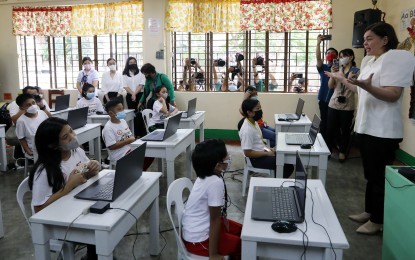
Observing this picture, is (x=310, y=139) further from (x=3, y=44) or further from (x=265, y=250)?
(x=3, y=44)

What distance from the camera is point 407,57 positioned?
8.49 feet

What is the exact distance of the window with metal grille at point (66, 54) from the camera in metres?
7.40

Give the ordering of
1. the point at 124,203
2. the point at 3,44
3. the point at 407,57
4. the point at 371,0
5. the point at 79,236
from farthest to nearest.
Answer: the point at 3,44 → the point at 371,0 → the point at 407,57 → the point at 124,203 → the point at 79,236

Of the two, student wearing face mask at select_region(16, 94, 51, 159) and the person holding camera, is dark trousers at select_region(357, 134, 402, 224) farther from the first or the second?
student wearing face mask at select_region(16, 94, 51, 159)

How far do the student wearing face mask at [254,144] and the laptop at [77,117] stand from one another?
217cm

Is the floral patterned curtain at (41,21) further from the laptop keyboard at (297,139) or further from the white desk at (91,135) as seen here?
the laptop keyboard at (297,139)

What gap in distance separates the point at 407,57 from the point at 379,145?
661mm

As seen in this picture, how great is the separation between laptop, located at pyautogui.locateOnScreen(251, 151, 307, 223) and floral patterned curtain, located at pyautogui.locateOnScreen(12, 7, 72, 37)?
659 cm

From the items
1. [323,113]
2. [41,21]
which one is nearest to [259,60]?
[323,113]

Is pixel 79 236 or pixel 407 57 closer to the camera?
pixel 79 236

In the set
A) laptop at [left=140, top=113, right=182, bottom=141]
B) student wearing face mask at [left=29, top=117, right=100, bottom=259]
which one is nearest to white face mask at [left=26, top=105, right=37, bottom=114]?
laptop at [left=140, top=113, right=182, bottom=141]

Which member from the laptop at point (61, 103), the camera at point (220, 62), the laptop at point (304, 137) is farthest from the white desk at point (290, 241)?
the camera at point (220, 62)

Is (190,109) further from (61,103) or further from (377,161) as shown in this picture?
(377,161)

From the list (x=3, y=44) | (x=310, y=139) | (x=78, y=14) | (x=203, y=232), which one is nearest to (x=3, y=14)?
(x=3, y=44)
